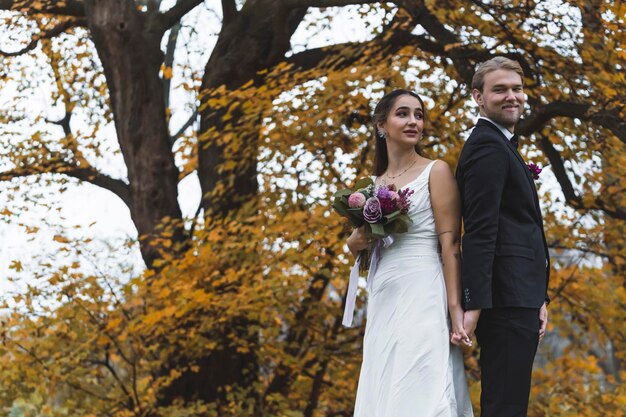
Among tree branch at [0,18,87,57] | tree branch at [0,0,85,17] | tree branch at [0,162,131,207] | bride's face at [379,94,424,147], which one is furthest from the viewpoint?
tree branch at [0,18,87,57]

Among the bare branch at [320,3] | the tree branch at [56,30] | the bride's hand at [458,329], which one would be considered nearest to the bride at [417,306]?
the bride's hand at [458,329]

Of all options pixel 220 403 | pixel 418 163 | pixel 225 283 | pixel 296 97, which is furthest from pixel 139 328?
pixel 418 163

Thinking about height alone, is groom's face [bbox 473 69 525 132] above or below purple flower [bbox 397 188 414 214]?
above

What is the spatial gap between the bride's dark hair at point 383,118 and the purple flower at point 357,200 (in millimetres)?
305

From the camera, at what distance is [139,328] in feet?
21.5

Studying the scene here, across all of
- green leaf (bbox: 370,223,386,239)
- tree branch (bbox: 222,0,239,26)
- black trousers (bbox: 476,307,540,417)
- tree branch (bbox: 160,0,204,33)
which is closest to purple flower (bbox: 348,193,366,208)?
green leaf (bbox: 370,223,386,239)

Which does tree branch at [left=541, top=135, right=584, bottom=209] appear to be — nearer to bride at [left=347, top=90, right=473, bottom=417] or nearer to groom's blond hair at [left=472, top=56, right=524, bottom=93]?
bride at [left=347, top=90, right=473, bottom=417]

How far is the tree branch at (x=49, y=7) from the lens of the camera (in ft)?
28.6

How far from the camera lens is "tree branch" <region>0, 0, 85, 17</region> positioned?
344 inches

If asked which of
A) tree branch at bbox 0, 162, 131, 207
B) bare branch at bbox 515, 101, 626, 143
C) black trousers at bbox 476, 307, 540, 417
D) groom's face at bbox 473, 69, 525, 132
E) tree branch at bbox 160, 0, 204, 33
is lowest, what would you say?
black trousers at bbox 476, 307, 540, 417

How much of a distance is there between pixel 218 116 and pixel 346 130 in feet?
5.56

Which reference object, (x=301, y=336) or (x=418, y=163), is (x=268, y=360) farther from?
(x=418, y=163)

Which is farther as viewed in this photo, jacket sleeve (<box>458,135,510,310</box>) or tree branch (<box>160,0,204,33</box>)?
tree branch (<box>160,0,204,33</box>)

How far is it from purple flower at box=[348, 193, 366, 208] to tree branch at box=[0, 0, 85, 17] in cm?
613
